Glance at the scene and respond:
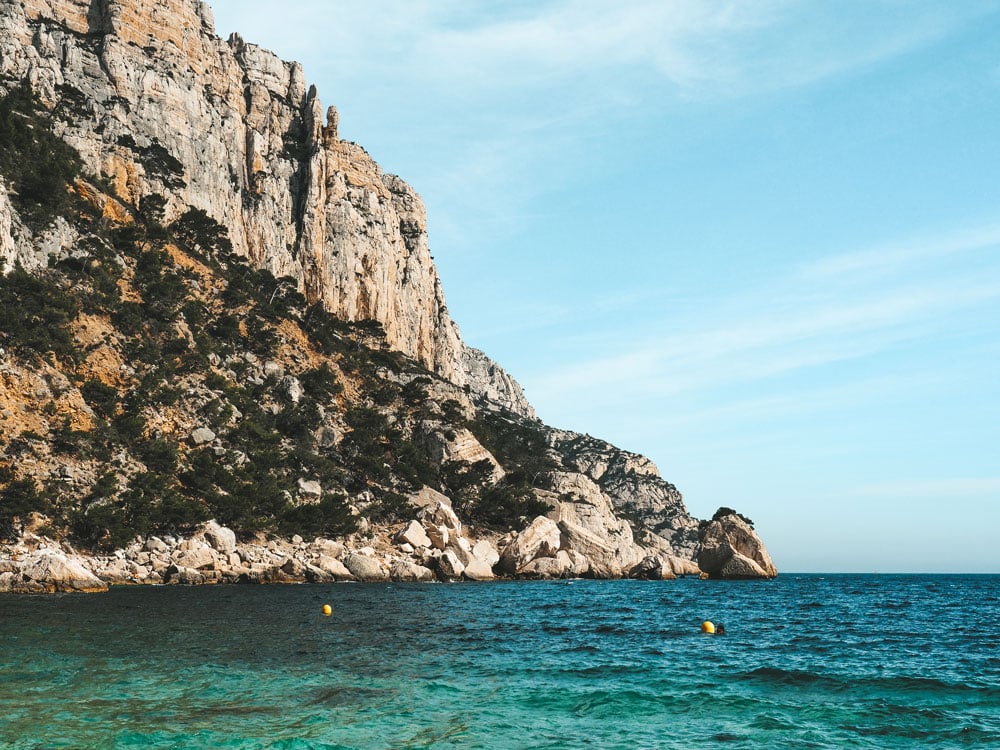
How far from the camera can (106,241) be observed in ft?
228

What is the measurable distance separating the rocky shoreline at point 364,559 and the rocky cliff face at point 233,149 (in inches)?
1125

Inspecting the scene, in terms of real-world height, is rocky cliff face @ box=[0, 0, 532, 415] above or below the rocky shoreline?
above

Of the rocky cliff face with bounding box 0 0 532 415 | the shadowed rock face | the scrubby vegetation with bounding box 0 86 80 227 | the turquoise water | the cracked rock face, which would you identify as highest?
the rocky cliff face with bounding box 0 0 532 415

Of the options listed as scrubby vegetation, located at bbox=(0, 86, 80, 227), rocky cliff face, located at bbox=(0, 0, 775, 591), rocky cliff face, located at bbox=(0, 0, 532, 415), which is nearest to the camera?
rocky cliff face, located at bbox=(0, 0, 775, 591)

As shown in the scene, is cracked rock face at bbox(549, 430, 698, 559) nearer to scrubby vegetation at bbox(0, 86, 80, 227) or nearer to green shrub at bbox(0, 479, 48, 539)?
scrubby vegetation at bbox(0, 86, 80, 227)

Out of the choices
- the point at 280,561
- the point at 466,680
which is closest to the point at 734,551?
the point at 280,561

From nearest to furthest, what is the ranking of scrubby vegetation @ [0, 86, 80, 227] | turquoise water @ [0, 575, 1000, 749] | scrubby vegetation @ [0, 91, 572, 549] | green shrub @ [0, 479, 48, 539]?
turquoise water @ [0, 575, 1000, 749]
green shrub @ [0, 479, 48, 539]
scrubby vegetation @ [0, 91, 572, 549]
scrubby vegetation @ [0, 86, 80, 227]

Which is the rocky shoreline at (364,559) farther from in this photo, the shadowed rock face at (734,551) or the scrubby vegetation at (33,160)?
the scrubby vegetation at (33,160)

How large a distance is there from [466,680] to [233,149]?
94593mm

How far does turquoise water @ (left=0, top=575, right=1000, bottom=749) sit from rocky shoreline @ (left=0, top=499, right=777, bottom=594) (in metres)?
6.42

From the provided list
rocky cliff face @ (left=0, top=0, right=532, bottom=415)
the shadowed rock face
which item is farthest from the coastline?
rocky cliff face @ (left=0, top=0, right=532, bottom=415)

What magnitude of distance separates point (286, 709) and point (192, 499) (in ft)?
141

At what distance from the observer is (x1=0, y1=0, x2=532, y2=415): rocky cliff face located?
81.8 m

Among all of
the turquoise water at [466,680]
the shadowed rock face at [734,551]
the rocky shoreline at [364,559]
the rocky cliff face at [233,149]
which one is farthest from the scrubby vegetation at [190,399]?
the shadowed rock face at [734,551]
